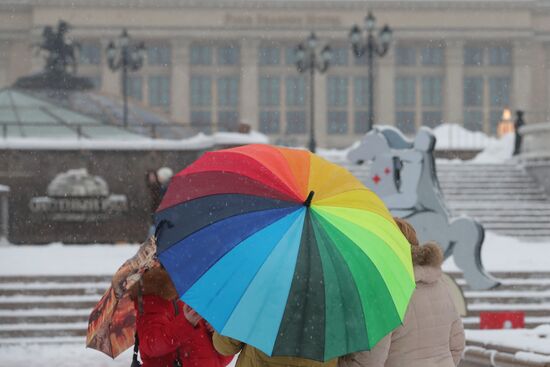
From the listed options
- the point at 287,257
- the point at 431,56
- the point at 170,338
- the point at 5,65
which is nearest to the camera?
the point at 287,257

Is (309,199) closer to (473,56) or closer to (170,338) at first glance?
(170,338)

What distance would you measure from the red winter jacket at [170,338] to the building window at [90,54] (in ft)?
192

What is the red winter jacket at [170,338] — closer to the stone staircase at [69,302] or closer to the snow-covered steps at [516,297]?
the stone staircase at [69,302]

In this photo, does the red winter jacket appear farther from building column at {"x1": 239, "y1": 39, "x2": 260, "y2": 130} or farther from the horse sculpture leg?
building column at {"x1": 239, "y1": 39, "x2": 260, "y2": 130}

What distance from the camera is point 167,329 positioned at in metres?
3.49

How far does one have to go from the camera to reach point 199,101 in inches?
2446

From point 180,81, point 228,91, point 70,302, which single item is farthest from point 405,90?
point 70,302

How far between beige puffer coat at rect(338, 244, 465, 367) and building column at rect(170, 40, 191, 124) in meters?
57.4

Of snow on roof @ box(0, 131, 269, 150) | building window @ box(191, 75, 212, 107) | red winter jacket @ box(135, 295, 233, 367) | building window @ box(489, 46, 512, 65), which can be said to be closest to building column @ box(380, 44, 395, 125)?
building window @ box(489, 46, 512, 65)

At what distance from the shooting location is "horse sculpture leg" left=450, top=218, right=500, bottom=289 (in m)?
10.8

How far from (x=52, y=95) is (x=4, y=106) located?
1648 mm

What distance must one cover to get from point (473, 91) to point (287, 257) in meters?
62.3

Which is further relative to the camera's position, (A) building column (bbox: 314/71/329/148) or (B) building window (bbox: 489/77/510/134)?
(B) building window (bbox: 489/77/510/134)

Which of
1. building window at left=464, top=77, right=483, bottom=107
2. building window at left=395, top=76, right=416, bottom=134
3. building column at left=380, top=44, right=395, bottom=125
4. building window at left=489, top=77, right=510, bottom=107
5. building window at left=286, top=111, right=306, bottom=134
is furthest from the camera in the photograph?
→ building window at left=464, top=77, right=483, bottom=107
